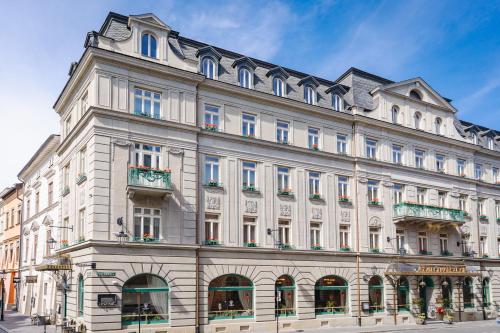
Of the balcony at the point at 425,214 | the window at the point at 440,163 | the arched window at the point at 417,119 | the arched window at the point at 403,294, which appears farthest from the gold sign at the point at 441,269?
the arched window at the point at 417,119

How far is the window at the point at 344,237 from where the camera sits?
36.8 m

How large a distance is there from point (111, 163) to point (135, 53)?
639cm

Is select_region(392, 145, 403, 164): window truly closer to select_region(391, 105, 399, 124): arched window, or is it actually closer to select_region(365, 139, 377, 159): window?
select_region(365, 139, 377, 159): window

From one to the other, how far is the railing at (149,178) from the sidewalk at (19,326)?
10607 mm

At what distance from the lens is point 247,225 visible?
108 ft

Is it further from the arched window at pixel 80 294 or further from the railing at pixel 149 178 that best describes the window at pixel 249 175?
the arched window at pixel 80 294

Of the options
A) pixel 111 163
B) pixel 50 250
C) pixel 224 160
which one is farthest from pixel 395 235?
pixel 50 250

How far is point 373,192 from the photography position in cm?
3912

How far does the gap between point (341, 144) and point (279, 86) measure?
6329 millimetres

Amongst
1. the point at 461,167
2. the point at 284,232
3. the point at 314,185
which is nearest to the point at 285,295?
the point at 284,232

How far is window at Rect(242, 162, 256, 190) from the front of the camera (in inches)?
1309

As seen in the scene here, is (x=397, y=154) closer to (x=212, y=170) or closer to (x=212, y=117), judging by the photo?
(x=212, y=117)

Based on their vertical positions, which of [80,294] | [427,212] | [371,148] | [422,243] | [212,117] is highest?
[212,117]

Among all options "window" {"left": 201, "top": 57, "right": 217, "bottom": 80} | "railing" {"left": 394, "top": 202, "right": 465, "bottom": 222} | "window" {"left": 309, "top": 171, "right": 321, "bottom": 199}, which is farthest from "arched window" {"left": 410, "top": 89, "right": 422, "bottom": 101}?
"window" {"left": 201, "top": 57, "right": 217, "bottom": 80}
